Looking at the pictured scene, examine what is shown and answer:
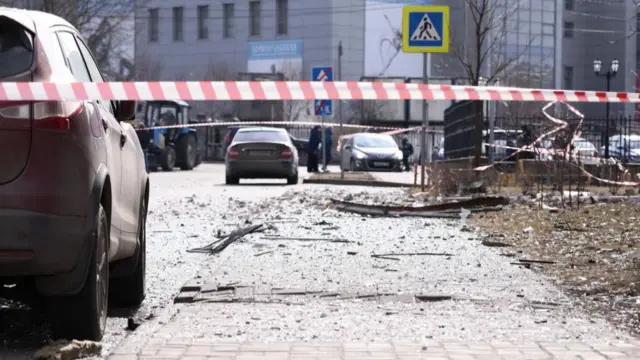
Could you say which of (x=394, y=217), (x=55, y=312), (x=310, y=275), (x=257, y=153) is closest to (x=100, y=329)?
(x=55, y=312)

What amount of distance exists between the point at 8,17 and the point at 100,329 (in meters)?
1.63

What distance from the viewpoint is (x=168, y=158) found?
41875mm

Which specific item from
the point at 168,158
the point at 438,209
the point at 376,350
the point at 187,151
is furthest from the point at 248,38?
the point at 376,350

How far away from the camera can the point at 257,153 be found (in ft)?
97.5

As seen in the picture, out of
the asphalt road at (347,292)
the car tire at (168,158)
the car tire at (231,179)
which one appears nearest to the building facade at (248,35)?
the car tire at (168,158)

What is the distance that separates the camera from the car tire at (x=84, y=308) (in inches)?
238

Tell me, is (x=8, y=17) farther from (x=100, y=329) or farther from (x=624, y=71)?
(x=624, y=71)

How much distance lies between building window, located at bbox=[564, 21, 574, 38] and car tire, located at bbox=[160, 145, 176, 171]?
46.1 m

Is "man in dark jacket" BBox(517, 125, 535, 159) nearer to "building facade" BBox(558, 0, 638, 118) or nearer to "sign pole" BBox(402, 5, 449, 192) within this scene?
"sign pole" BBox(402, 5, 449, 192)

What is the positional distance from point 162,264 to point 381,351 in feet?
15.2

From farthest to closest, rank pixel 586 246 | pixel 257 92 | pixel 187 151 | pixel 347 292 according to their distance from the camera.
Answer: pixel 187 151
pixel 586 246
pixel 257 92
pixel 347 292

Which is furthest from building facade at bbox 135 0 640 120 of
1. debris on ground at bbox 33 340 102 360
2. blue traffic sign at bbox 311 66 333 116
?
debris on ground at bbox 33 340 102 360

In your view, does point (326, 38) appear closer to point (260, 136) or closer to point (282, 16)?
point (282, 16)

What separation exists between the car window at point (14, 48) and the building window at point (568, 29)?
259 feet
